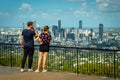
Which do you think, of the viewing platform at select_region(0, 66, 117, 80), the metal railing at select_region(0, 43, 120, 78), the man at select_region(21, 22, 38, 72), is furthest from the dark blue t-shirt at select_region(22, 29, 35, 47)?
the metal railing at select_region(0, 43, 120, 78)

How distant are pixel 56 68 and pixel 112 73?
9.20 feet

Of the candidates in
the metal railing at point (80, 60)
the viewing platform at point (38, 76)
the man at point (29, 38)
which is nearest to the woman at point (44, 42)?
the man at point (29, 38)

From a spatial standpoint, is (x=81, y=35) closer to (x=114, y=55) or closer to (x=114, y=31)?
(x=114, y=31)

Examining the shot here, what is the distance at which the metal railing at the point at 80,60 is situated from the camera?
13.4m

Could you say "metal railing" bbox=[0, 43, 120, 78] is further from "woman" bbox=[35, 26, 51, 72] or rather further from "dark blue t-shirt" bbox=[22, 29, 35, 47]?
"dark blue t-shirt" bbox=[22, 29, 35, 47]

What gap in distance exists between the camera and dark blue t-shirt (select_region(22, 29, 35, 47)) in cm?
1338

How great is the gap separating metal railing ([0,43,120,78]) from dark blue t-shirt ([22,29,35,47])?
154 cm

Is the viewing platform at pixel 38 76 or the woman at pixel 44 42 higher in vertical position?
the woman at pixel 44 42

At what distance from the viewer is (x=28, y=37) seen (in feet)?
44.1

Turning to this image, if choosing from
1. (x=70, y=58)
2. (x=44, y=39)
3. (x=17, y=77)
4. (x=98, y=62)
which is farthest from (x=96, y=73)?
(x=17, y=77)

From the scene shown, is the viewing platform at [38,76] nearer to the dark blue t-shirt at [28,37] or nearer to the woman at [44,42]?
the woman at [44,42]

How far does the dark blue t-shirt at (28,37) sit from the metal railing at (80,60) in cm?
154

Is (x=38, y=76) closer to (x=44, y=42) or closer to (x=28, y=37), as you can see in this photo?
(x=44, y=42)

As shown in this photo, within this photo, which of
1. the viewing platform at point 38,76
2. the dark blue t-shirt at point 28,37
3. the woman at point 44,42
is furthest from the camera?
the woman at point 44,42
